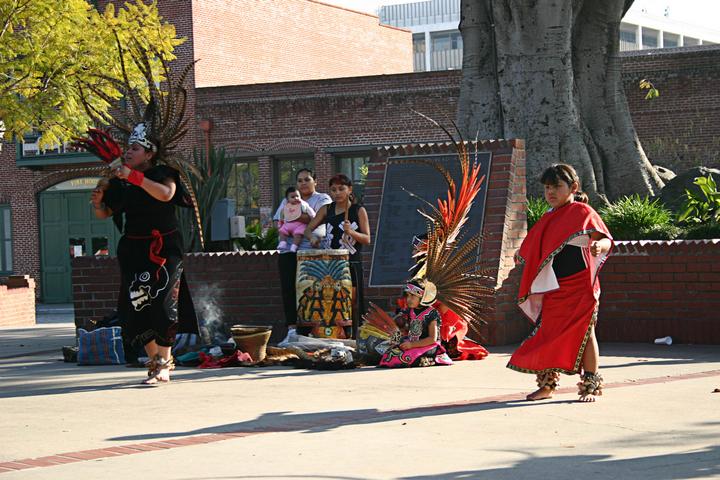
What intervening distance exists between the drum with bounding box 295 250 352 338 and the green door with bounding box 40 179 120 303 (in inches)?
1134

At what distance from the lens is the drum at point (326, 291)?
12.5m

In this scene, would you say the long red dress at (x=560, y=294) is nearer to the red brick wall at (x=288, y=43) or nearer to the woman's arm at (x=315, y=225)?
the woman's arm at (x=315, y=225)

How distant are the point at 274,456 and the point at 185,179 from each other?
482cm

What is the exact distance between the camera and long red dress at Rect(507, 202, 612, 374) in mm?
8719

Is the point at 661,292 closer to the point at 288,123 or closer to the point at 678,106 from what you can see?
the point at 678,106

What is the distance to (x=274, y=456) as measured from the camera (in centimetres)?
683

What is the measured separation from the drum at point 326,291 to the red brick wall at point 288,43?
27745 mm

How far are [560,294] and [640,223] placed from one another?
661 centimetres

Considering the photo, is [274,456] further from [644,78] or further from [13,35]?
[644,78]

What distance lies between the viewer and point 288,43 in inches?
1758

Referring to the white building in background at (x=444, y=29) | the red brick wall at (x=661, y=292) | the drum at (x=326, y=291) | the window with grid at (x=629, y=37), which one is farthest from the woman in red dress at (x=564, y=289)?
the window with grid at (x=629, y=37)

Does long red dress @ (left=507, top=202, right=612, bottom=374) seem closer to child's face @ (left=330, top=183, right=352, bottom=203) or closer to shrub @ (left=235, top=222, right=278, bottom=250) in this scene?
child's face @ (left=330, top=183, right=352, bottom=203)

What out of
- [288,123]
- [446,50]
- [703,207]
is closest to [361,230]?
[703,207]

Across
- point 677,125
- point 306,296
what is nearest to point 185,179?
point 306,296
